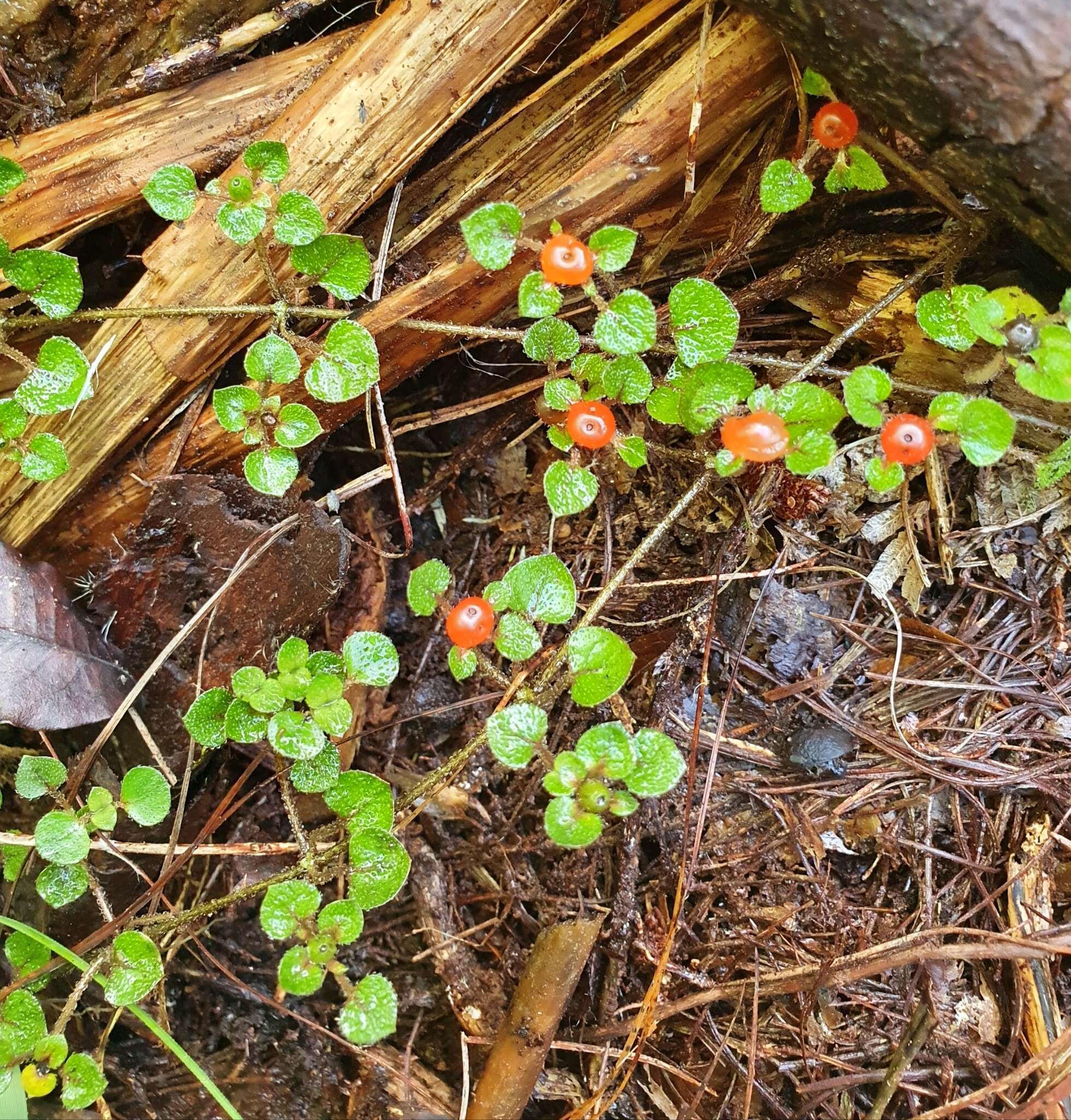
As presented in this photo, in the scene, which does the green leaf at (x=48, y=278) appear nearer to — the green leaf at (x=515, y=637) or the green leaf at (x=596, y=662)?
the green leaf at (x=515, y=637)

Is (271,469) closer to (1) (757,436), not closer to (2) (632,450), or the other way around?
(2) (632,450)

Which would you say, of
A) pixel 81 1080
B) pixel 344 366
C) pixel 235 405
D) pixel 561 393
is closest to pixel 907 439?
pixel 561 393

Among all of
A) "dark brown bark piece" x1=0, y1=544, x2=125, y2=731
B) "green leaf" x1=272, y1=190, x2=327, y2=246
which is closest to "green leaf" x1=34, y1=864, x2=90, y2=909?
"dark brown bark piece" x1=0, y1=544, x2=125, y2=731

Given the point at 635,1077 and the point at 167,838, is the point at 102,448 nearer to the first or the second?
the point at 167,838

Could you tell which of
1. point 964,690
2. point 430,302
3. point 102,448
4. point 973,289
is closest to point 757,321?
point 973,289

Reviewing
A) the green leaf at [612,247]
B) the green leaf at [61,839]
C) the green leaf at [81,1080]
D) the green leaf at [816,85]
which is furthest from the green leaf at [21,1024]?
the green leaf at [816,85]

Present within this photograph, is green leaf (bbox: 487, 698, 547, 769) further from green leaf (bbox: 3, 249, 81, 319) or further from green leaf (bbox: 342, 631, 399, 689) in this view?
green leaf (bbox: 3, 249, 81, 319)
